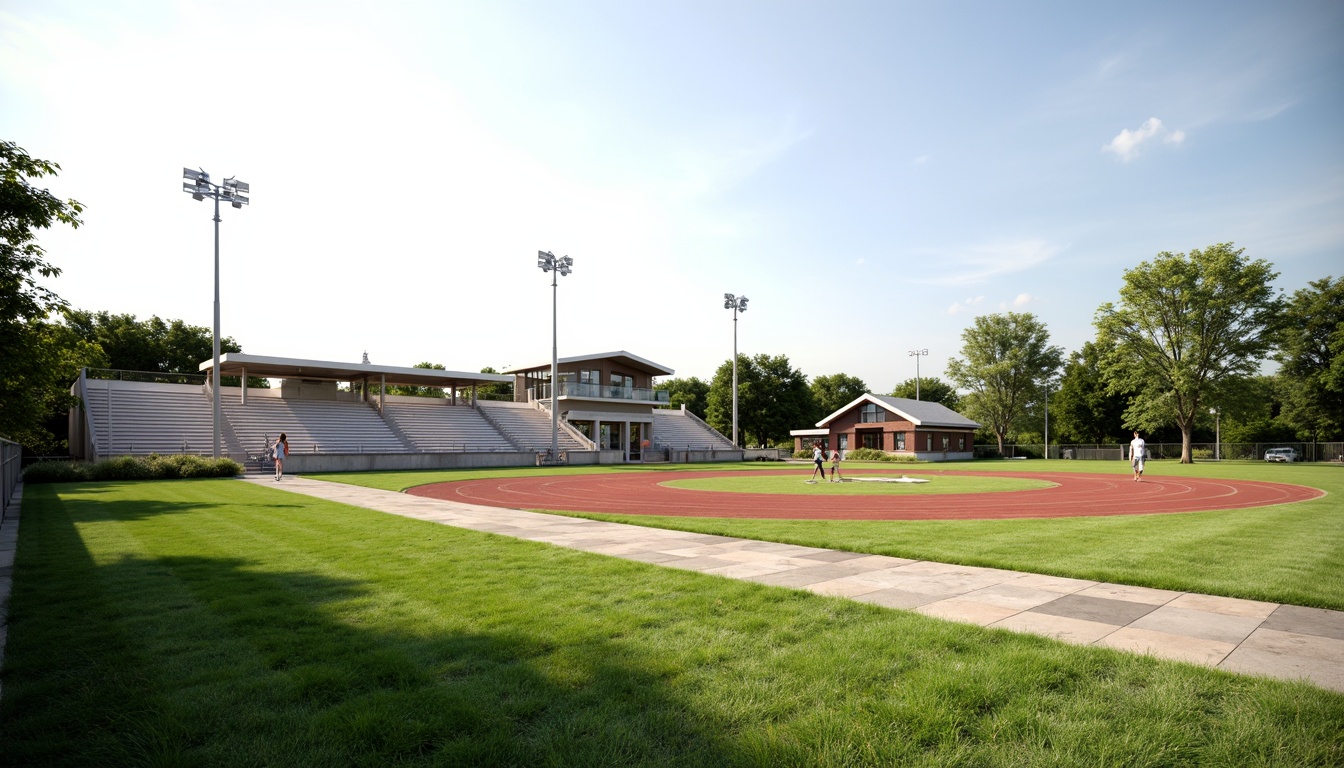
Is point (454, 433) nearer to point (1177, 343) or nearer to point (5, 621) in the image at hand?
point (5, 621)

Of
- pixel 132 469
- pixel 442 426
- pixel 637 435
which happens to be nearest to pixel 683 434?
pixel 637 435

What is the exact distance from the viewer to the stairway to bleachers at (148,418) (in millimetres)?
36031

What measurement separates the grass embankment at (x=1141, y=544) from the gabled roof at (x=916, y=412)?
43407mm

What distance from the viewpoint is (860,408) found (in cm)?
6438

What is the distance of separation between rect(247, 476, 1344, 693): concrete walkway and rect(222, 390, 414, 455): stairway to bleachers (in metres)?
34.1

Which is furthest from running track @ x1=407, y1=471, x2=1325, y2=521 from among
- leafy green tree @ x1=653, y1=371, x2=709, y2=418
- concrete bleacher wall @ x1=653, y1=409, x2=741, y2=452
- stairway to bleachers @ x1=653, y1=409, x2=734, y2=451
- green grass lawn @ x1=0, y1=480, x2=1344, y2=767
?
leafy green tree @ x1=653, y1=371, x2=709, y2=418

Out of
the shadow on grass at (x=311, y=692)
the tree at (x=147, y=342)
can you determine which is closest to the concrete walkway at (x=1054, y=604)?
the shadow on grass at (x=311, y=692)

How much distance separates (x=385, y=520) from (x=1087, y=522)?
48.9 ft

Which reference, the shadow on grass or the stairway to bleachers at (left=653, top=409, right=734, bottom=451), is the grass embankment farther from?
the stairway to bleachers at (left=653, top=409, right=734, bottom=451)

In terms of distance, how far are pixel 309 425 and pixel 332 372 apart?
203 inches

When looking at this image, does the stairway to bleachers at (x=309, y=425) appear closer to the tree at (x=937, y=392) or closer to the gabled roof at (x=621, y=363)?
the gabled roof at (x=621, y=363)

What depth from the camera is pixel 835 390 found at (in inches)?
4291

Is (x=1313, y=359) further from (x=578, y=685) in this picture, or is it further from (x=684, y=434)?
(x=578, y=685)

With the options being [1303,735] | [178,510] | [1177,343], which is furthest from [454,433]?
[1177,343]
